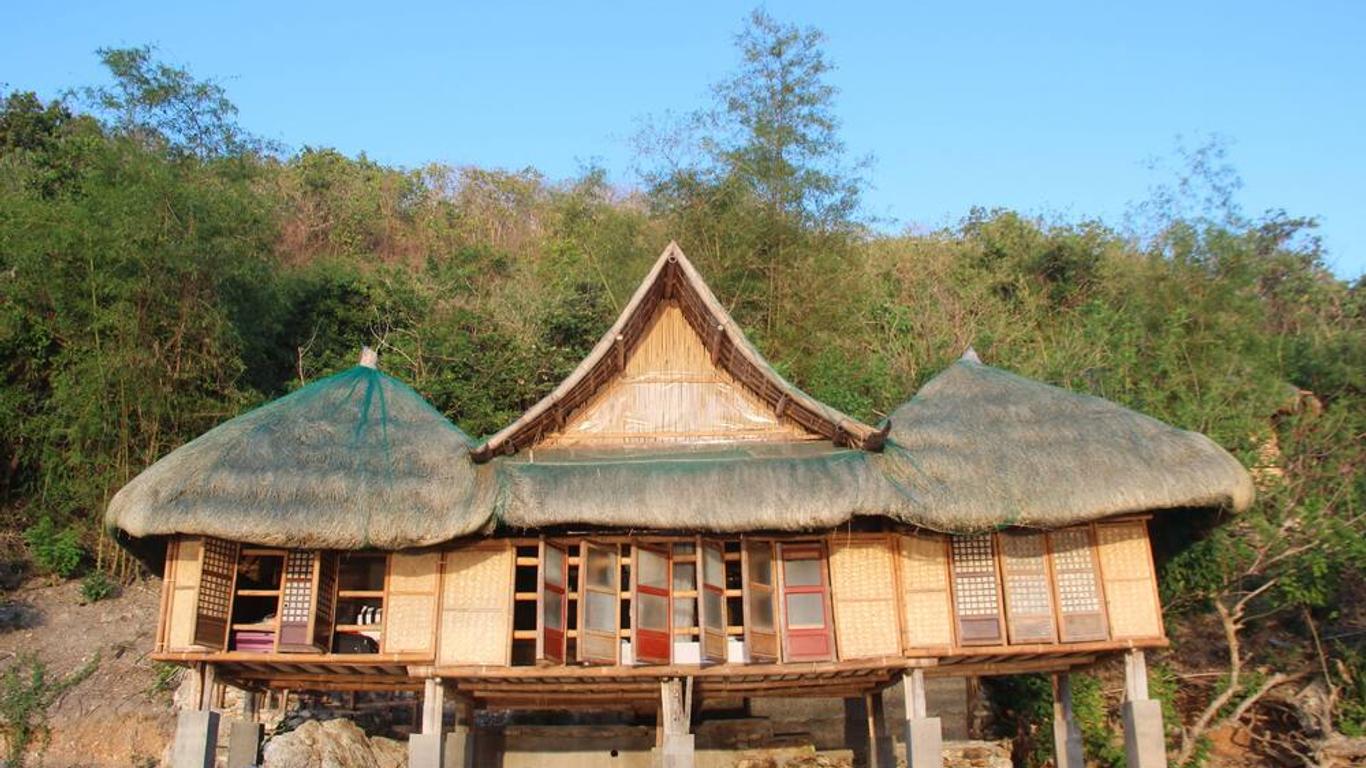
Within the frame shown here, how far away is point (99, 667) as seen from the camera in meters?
17.5

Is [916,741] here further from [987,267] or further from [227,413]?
[987,267]

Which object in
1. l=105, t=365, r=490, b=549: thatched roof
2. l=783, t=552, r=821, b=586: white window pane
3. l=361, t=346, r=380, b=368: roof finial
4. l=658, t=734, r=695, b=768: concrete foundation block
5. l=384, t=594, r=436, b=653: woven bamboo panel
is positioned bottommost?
l=658, t=734, r=695, b=768: concrete foundation block

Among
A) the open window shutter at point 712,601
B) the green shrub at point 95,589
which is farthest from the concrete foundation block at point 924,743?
the green shrub at point 95,589

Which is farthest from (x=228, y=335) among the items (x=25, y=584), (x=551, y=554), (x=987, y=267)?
(x=987, y=267)

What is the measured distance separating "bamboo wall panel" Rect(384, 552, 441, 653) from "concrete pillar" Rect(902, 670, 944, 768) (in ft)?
16.9

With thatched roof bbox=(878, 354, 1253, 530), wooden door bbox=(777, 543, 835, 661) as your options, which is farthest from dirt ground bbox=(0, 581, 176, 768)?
thatched roof bbox=(878, 354, 1253, 530)

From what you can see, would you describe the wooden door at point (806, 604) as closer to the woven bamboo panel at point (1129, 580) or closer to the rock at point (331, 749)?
the woven bamboo panel at point (1129, 580)

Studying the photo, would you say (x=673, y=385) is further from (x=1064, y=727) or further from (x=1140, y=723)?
(x=1140, y=723)

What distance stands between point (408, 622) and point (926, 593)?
5601mm

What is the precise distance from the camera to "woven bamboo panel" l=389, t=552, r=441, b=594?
1302 cm

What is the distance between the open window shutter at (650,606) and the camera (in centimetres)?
1277

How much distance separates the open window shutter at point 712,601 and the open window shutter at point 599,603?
0.94 m

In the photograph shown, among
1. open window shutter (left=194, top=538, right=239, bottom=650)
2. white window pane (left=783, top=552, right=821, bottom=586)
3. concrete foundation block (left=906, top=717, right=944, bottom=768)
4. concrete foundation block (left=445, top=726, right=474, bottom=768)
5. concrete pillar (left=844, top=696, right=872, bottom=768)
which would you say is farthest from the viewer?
concrete pillar (left=844, top=696, right=872, bottom=768)

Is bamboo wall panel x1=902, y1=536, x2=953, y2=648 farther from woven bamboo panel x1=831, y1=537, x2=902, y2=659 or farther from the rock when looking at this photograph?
the rock
